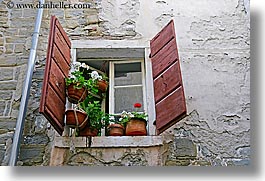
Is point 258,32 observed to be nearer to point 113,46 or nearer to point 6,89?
point 113,46

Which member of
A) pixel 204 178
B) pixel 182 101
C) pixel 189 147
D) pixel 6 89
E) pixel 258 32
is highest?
pixel 258 32

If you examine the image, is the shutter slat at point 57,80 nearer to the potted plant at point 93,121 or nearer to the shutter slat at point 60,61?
the shutter slat at point 60,61

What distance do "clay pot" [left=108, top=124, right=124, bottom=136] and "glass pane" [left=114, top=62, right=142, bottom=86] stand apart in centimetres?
31

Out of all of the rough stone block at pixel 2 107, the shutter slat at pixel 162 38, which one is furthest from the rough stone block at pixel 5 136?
the shutter slat at pixel 162 38

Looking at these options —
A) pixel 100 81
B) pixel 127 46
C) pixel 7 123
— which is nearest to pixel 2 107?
pixel 7 123

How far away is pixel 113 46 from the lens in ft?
8.34

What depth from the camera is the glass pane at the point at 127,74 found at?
2.51 m

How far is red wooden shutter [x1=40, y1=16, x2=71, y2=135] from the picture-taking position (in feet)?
6.69

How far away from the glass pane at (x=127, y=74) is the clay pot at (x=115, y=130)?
310 millimetres

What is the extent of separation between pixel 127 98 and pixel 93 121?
28 cm

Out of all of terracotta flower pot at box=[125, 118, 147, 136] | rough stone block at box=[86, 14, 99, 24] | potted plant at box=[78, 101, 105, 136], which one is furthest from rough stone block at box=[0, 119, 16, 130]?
rough stone block at box=[86, 14, 99, 24]

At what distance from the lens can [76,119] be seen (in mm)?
2203

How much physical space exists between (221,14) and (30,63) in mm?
1091

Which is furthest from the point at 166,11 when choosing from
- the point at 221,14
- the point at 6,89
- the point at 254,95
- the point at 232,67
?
the point at 6,89
